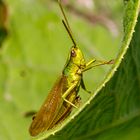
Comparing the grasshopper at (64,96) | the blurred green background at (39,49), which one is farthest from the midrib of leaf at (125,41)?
the blurred green background at (39,49)

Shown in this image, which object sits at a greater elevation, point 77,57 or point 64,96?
point 77,57

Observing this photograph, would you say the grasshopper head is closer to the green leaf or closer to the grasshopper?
the grasshopper

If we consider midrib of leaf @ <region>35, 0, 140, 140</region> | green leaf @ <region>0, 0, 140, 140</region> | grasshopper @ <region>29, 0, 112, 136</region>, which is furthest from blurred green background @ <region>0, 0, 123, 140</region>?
midrib of leaf @ <region>35, 0, 140, 140</region>

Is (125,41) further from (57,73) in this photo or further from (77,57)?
(57,73)

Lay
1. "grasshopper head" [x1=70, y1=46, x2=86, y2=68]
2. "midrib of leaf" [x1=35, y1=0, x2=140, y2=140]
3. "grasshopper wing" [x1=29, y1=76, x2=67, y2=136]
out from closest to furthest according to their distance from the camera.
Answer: "midrib of leaf" [x1=35, y1=0, x2=140, y2=140] → "grasshopper wing" [x1=29, y1=76, x2=67, y2=136] → "grasshopper head" [x1=70, y1=46, x2=86, y2=68]

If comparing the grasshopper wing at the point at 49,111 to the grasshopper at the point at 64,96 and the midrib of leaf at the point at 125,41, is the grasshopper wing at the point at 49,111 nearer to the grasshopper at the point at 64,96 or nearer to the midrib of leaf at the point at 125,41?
the grasshopper at the point at 64,96

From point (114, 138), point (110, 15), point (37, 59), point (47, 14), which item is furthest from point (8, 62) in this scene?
point (114, 138)

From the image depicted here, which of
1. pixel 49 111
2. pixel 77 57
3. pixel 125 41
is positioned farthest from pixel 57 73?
pixel 125 41
